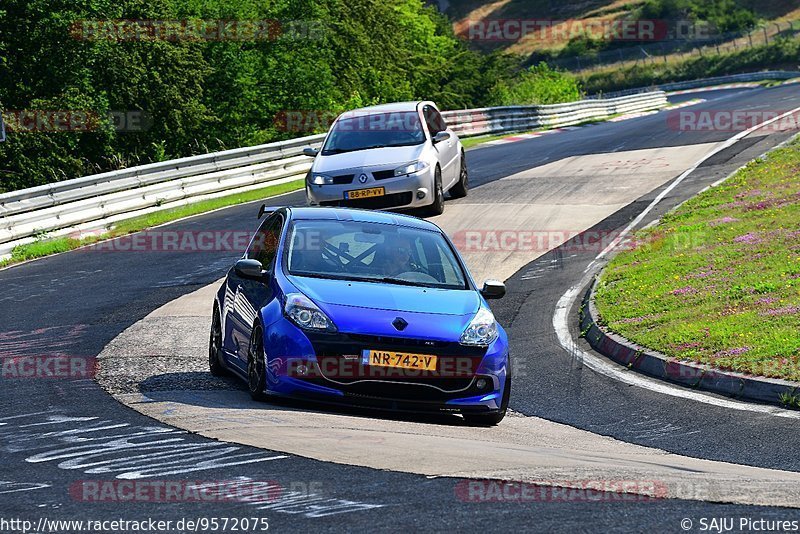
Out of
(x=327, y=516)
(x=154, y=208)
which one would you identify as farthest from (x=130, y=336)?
(x=154, y=208)

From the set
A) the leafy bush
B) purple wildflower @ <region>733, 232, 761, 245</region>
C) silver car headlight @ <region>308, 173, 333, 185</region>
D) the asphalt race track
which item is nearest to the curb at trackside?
the asphalt race track

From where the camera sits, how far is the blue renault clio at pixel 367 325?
8.80 m

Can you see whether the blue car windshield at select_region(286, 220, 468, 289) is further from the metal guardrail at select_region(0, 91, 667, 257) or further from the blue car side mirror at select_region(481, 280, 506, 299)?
the metal guardrail at select_region(0, 91, 667, 257)

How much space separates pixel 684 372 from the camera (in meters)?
11.2

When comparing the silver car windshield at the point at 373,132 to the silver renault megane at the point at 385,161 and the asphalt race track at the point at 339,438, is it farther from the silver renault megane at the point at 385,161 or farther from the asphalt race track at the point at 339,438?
the asphalt race track at the point at 339,438

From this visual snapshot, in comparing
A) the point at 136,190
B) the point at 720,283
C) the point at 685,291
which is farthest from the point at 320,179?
the point at 720,283

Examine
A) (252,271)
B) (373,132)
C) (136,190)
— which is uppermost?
(373,132)

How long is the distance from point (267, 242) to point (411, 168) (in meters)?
9.21

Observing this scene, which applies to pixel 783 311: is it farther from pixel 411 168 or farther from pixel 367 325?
pixel 411 168

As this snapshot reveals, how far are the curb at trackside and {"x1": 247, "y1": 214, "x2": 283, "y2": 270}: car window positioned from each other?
3.81 meters

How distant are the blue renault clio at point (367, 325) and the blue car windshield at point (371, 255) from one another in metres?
0.01

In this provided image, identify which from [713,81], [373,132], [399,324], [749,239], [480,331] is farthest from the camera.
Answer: [713,81]

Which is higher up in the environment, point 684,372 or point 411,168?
point 411,168

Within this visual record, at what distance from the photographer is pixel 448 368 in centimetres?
896
